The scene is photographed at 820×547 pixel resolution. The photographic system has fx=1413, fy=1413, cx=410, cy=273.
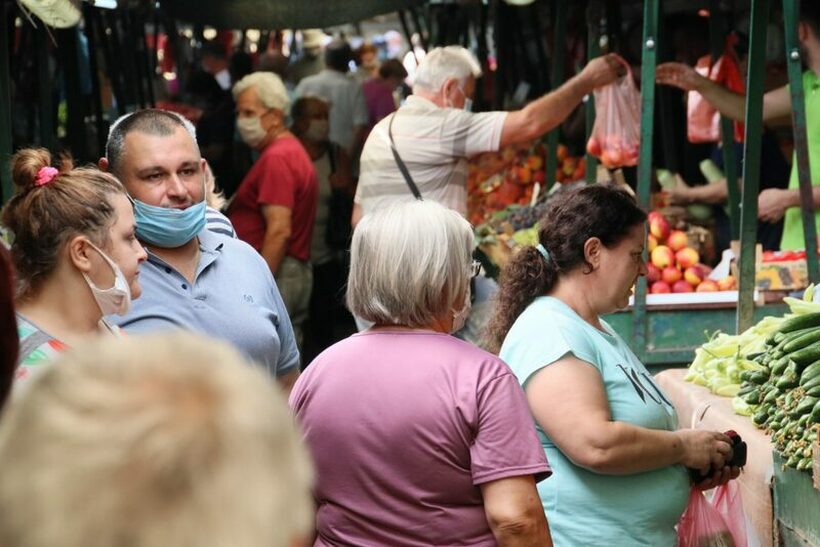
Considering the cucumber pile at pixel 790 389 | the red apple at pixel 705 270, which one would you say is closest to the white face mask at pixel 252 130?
the red apple at pixel 705 270

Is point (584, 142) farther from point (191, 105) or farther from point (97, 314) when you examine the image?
point (97, 314)

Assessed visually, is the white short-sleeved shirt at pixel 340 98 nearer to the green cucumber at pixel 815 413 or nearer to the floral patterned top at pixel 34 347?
the green cucumber at pixel 815 413

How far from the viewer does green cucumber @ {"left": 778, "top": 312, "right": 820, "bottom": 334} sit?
425 cm

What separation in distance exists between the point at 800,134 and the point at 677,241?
52.0 inches

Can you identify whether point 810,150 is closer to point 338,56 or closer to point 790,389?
point 790,389

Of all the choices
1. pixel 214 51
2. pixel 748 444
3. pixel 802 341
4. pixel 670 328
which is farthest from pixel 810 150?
pixel 214 51

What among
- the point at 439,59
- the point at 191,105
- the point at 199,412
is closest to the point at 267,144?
the point at 439,59

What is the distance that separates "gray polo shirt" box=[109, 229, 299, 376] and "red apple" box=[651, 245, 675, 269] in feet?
10.3

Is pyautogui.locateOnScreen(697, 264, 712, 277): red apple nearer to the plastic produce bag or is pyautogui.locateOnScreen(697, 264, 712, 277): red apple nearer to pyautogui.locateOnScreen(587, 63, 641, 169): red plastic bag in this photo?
pyautogui.locateOnScreen(587, 63, 641, 169): red plastic bag

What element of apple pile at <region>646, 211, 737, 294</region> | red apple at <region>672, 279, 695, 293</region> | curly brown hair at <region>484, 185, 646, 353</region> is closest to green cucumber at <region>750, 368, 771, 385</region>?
curly brown hair at <region>484, 185, 646, 353</region>

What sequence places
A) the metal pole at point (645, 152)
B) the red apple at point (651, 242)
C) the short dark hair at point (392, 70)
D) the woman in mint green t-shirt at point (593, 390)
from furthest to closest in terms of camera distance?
1. the short dark hair at point (392, 70)
2. the red apple at point (651, 242)
3. the metal pole at point (645, 152)
4. the woman in mint green t-shirt at point (593, 390)

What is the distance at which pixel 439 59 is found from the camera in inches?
259

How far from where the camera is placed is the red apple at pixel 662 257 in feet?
21.7

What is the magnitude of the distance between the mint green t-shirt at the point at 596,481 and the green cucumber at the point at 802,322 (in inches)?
34.9
